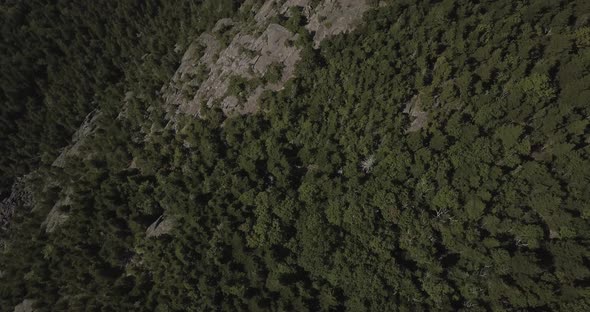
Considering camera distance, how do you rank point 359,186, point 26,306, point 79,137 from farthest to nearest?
point 79,137 → point 26,306 → point 359,186

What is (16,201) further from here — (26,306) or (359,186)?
(359,186)

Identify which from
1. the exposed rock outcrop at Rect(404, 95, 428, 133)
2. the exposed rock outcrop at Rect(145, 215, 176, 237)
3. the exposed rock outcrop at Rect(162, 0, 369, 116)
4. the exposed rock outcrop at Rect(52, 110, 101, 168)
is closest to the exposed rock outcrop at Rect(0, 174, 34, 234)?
the exposed rock outcrop at Rect(52, 110, 101, 168)

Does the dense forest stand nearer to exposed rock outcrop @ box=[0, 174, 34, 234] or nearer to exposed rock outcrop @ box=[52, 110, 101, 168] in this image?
exposed rock outcrop @ box=[52, 110, 101, 168]

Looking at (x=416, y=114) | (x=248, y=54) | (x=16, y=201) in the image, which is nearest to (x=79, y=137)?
(x=16, y=201)

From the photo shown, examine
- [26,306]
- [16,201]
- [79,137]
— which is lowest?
[26,306]

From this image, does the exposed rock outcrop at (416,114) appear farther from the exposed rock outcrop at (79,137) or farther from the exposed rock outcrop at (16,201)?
the exposed rock outcrop at (16,201)
